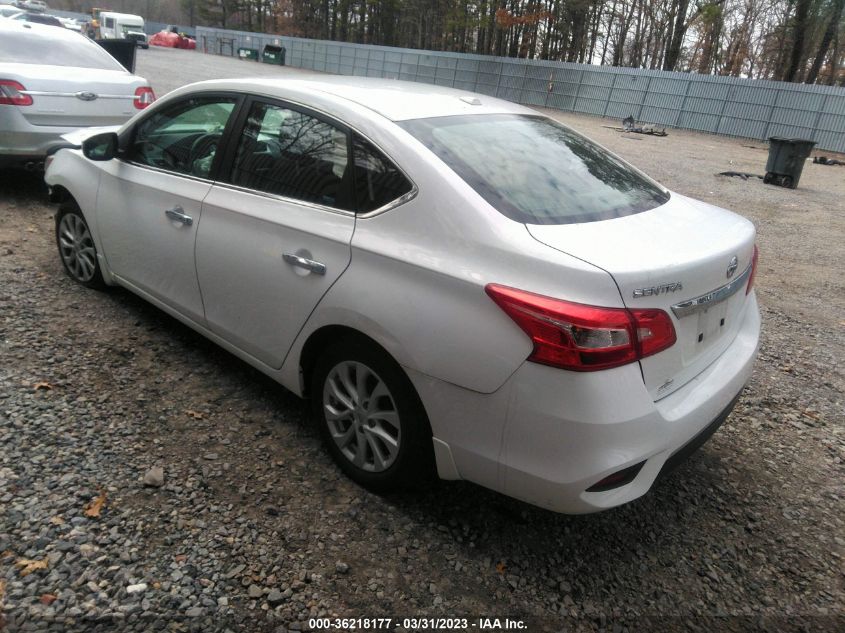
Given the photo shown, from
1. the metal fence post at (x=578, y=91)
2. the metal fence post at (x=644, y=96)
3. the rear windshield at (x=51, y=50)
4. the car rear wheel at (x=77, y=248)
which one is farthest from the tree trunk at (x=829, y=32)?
the car rear wheel at (x=77, y=248)

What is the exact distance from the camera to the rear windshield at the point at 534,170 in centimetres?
252

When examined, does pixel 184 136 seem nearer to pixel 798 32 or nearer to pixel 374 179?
pixel 374 179

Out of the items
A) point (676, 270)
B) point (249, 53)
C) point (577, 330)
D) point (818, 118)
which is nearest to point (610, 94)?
point (818, 118)

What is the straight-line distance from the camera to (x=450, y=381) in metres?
2.29

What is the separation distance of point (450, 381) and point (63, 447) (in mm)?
1856

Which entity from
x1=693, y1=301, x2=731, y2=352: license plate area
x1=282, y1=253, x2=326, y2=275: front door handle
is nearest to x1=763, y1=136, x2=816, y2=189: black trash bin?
x1=693, y1=301, x2=731, y2=352: license plate area

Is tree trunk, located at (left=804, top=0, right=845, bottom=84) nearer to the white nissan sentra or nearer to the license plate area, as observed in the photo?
the white nissan sentra

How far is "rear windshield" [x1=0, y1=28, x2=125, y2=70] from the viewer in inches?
253

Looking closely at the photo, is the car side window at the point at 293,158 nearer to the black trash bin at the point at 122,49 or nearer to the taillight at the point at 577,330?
the taillight at the point at 577,330

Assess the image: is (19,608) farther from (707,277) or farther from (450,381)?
(707,277)

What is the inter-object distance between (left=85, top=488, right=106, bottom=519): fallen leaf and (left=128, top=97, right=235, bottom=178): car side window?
1659 millimetres

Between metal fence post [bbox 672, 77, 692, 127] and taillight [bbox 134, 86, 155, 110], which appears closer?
taillight [bbox 134, 86, 155, 110]

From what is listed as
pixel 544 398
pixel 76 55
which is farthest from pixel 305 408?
pixel 76 55

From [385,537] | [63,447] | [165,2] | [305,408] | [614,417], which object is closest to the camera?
[614,417]
